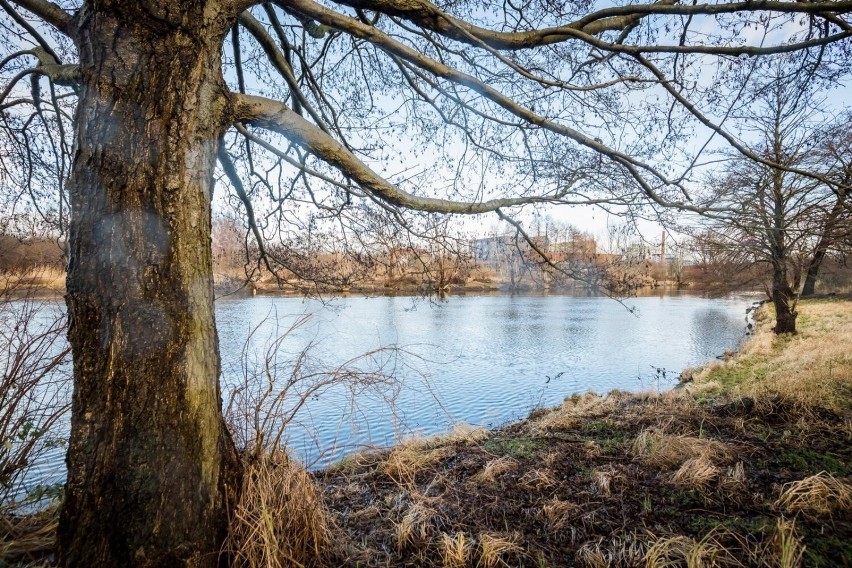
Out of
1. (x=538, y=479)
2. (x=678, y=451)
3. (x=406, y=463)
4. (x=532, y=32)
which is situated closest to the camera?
(x=532, y=32)

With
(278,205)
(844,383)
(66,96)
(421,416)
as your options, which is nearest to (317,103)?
(278,205)

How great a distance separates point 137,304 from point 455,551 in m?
1.75

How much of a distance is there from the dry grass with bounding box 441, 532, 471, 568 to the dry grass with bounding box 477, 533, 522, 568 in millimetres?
75

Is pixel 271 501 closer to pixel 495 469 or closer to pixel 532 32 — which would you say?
pixel 495 469

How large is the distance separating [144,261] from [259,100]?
0.91m

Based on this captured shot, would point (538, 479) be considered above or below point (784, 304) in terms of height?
below

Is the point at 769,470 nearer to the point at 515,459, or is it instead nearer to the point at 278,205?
the point at 515,459

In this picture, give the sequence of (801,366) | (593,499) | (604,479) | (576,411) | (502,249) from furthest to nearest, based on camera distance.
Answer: (801,366) → (576,411) → (502,249) → (604,479) → (593,499)

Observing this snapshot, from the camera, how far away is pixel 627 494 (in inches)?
103

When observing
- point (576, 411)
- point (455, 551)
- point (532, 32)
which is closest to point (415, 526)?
point (455, 551)

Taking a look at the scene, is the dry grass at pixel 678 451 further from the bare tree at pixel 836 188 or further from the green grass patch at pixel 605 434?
the bare tree at pixel 836 188

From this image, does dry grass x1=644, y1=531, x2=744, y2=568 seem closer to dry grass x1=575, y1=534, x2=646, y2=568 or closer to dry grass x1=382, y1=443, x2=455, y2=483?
dry grass x1=575, y1=534, x2=646, y2=568

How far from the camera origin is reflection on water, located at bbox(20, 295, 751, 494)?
6195mm

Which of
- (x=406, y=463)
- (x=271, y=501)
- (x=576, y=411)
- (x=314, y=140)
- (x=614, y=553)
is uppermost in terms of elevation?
(x=314, y=140)
